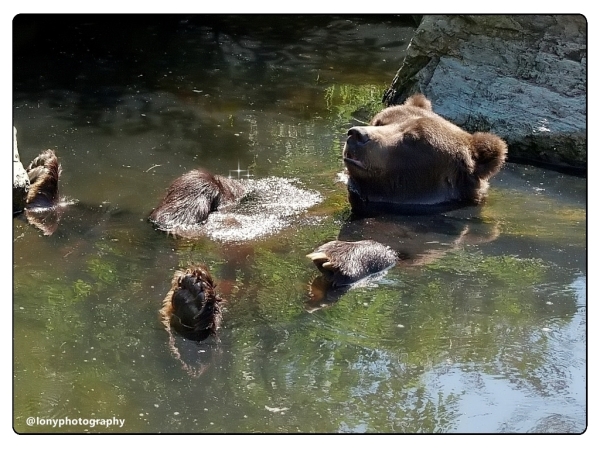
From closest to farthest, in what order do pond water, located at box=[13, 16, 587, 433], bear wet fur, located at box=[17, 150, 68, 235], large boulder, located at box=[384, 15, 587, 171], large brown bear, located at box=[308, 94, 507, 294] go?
pond water, located at box=[13, 16, 587, 433] < bear wet fur, located at box=[17, 150, 68, 235] < large brown bear, located at box=[308, 94, 507, 294] < large boulder, located at box=[384, 15, 587, 171]

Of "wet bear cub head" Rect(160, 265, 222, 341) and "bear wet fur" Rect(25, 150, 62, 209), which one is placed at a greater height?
"wet bear cub head" Rect(160, 265, 222, 341)

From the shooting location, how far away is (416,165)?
787 centimetres

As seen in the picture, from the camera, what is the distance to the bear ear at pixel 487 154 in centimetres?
799

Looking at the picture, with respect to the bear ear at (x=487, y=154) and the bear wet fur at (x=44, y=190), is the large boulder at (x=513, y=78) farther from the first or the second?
the bear wet fur at (x=44, y=190)

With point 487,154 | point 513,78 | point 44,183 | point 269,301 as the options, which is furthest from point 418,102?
point 44,183

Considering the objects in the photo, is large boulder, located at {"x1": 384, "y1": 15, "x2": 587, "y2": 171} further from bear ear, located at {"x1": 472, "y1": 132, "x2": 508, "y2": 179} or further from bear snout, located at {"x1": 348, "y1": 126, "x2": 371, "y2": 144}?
bear snout, located at {"x1": 348, "y1": 126, "x2": 371, "y2": 144}

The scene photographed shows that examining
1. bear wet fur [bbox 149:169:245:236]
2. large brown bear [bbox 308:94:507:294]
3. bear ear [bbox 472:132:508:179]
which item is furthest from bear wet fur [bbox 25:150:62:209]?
bear ear [bbox 472:132:508:179]

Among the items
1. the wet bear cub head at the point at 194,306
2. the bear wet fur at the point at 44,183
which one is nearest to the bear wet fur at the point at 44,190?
the bear wet fur at the point at 44,183

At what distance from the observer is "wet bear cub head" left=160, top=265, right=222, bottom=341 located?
5715 millimetres

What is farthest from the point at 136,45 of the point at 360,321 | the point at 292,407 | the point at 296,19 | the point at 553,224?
the point at 292,407

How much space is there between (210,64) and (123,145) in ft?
10.5

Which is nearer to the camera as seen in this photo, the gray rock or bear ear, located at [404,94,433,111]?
the gray rock

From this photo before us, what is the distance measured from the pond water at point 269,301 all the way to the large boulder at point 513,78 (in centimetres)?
45

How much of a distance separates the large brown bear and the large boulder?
4.53 feet
